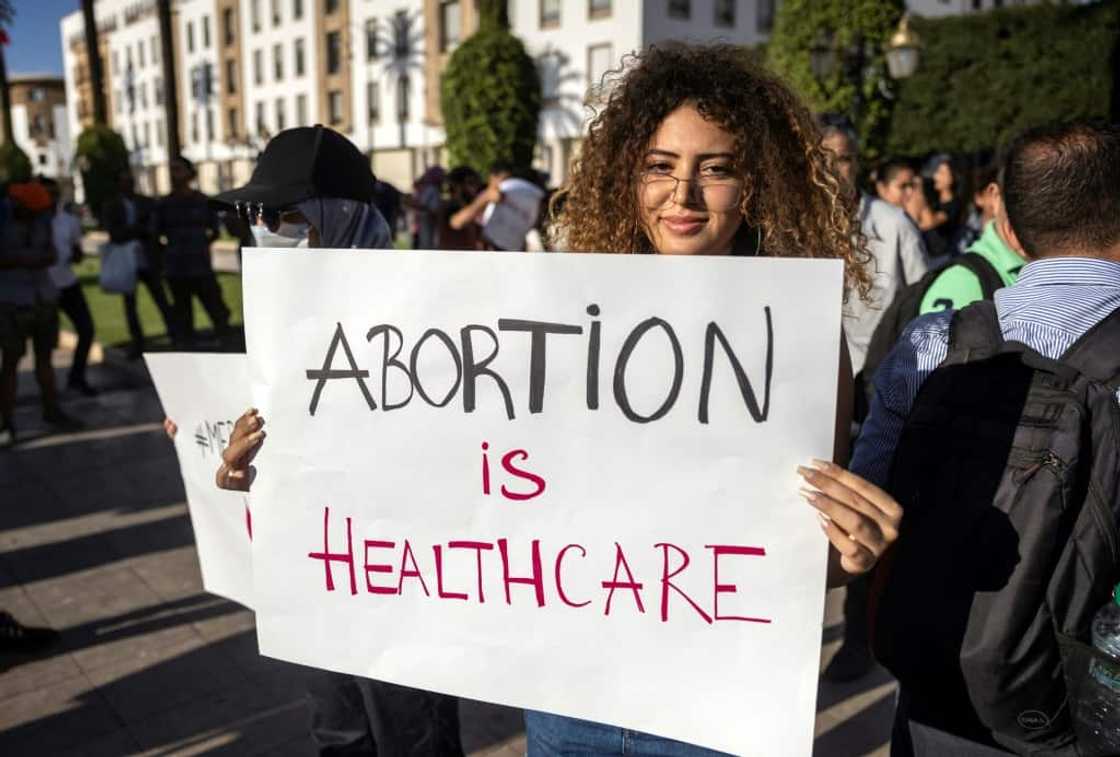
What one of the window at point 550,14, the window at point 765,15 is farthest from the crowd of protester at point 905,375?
the window at point 765,15

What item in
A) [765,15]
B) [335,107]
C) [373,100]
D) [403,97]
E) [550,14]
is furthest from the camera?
[335,107]

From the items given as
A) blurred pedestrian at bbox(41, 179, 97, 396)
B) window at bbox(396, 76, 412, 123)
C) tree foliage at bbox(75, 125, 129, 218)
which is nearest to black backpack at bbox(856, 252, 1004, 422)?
blurred pedestrian at bbox(41, 179, 97, 396)

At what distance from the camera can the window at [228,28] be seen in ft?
158

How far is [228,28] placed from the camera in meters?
48.6

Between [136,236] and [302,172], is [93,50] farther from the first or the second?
[302,172]

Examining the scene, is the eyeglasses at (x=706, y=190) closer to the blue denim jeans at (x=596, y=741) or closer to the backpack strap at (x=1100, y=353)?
the backpack strap at (x=1100, y=353)

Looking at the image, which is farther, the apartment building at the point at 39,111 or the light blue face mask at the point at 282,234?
the apartment building at the point at 39,111

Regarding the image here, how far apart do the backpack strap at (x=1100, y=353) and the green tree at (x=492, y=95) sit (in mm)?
24083

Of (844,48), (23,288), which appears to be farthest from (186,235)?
(844,48)

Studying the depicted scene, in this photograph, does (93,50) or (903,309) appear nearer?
(903,309)

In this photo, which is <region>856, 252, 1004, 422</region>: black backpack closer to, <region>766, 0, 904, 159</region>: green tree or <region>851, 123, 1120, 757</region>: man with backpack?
<region>851, 123, 1120, 757</region>: man with backpack

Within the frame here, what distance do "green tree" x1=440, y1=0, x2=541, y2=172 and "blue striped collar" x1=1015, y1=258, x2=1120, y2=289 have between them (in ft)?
78.5

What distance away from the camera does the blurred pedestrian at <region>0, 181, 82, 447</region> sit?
572 centimetres

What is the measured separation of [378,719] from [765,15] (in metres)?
34.4
